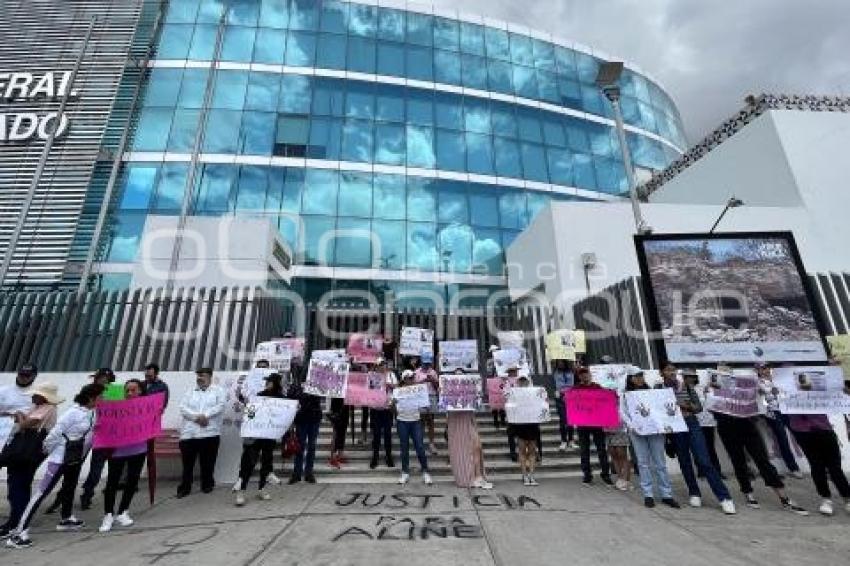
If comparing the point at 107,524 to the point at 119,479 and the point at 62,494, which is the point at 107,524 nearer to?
the point at 119,479

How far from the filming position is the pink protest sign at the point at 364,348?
10562 millimetres

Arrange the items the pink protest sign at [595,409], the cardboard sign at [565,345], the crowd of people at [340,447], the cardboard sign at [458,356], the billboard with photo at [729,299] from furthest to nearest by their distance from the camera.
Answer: the cardboard sign at [565,345] → the cardboard sign at [458,356] → the billboard with photo at [729,299] → the pink protest sign at [595,409] → the crowd of people at [340,447]

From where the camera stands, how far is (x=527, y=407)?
7898 millimetres

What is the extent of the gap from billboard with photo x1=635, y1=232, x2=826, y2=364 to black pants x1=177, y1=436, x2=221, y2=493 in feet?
29.5

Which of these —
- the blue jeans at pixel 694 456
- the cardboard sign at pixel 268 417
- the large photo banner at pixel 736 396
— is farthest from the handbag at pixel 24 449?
the large photo banner at pixel 736 396

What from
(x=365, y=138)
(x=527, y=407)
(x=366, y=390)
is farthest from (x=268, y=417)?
(x=365, y=138)

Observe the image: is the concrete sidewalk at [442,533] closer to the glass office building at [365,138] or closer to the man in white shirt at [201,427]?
the man in white shirt at [201,427]

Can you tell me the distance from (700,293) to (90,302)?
13649mm

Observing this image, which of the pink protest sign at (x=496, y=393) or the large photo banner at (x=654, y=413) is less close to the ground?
the pink protest sign at (x=496, y=393)

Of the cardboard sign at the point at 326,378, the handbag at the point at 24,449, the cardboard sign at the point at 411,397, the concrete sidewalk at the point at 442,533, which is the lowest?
the concrete sidewalk at the point at 442,533

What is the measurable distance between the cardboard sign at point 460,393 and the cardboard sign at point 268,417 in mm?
2503

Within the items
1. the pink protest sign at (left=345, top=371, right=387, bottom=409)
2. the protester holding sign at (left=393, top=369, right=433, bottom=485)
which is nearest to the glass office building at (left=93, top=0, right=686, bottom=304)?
the pink protest sign at (left=345, top=371, right=387, bottom=409)

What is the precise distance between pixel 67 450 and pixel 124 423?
0.67 meters

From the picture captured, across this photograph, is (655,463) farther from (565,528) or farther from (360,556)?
(360,556)
